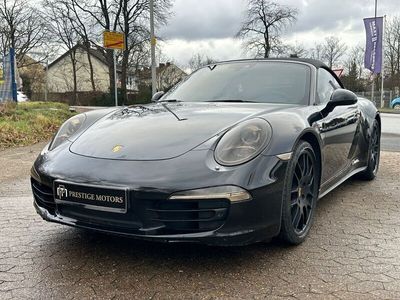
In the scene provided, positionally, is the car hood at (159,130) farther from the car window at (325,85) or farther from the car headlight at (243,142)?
the car window at (325,85)

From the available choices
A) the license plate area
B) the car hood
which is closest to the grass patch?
the car hood

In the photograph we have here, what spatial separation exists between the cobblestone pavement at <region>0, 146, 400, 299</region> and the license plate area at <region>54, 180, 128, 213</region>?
0.41 m

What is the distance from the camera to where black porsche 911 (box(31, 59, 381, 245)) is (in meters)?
2.38

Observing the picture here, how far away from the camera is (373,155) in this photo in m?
5.13

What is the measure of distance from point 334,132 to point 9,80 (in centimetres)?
1167

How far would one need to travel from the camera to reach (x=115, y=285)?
238 centimetres

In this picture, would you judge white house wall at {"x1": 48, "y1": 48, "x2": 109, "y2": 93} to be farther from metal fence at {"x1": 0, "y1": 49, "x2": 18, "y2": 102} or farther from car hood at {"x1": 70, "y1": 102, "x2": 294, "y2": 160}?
car hood at {"x1": 70, "y1": 102, "x2": 294, "y2": 160}

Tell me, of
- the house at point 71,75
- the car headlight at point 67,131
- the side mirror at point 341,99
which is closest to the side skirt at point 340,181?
the side mirror at point 341,99

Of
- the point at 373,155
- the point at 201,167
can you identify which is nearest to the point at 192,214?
the point at 201,167

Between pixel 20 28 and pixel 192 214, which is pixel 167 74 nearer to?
pixel 20 28

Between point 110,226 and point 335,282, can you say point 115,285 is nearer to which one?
point 110,226

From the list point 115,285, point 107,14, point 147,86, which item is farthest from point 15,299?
point 147,86

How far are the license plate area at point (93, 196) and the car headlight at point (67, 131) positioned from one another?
61 centimetres

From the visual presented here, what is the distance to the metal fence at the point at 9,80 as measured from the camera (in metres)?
12.8
